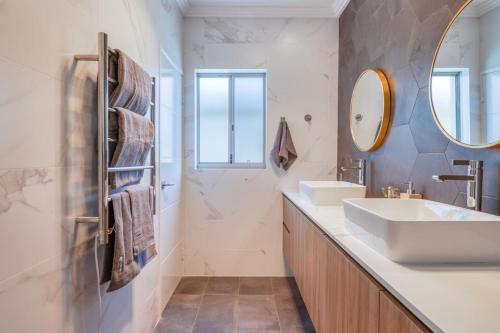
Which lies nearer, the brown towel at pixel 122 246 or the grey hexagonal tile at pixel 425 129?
the brown towel at pixel 122 246

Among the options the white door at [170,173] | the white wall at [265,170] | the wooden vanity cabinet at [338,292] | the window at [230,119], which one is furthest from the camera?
the window at [230,119]

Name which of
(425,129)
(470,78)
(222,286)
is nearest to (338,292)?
(425,129)

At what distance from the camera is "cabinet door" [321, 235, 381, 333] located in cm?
85

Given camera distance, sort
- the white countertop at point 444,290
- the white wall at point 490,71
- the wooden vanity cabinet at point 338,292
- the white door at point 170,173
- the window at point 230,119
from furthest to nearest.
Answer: the window at point 230,119, the white door at point 170,173, the white wall at point 490,71, the wooden vanity cabinet at point 338,292, the white countertop at point 444,290

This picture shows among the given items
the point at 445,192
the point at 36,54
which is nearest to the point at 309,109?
the point at 445,192

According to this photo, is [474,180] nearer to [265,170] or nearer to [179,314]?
[265,170]

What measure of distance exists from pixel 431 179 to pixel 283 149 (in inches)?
56.7

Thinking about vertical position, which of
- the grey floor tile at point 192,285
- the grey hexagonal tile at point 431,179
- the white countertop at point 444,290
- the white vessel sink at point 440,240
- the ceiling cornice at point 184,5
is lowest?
the grey floor tile at point 192,285

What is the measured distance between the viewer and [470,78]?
1185 mm

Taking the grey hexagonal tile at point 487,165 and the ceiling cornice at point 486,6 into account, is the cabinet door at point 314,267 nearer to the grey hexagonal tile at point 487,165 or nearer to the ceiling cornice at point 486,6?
the grey hexagonal tile at point 487,165

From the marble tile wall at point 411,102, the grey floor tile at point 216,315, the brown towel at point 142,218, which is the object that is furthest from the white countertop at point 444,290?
the grey floor tile at point 216,315

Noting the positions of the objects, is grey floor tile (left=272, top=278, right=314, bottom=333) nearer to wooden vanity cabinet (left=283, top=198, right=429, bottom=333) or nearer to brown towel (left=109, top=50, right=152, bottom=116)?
wooden vanity cabinet (left=283, top=198, right=429, bottom=333)

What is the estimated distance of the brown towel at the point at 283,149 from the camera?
2723mm

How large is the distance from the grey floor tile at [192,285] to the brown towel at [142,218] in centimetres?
125
